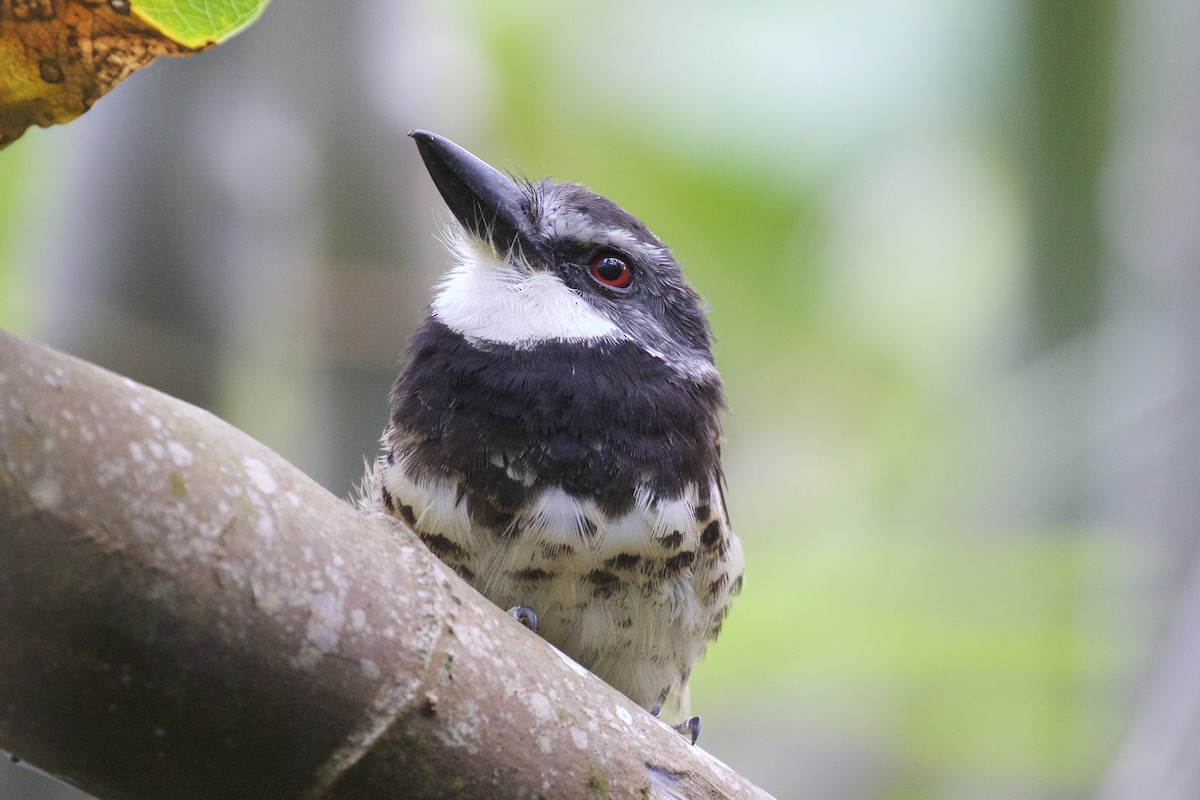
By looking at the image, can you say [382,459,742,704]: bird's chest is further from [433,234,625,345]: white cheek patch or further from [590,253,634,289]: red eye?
[590,253,634,289]: red eye

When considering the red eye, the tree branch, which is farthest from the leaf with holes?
the red eye

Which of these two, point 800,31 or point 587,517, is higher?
point 800,31

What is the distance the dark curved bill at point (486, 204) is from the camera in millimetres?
2719

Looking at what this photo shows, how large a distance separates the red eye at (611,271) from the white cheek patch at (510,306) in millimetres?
99

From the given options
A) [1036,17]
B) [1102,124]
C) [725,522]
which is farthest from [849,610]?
[725,522]

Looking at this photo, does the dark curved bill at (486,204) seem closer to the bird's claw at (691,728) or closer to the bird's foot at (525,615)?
the bird's foot at (525,615)

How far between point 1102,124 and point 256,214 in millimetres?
4247

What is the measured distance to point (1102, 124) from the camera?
6.30m

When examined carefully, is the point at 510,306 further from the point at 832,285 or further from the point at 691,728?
the point at 832,285

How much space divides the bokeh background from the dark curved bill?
889mm

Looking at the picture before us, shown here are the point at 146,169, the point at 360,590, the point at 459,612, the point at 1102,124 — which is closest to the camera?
the point at 360,590

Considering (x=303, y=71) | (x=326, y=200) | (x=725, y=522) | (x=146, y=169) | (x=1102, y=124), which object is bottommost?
(x=725, y=522)

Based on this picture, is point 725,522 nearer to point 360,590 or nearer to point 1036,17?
point 360,590

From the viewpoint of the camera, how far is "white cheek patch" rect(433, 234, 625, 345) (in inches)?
103
